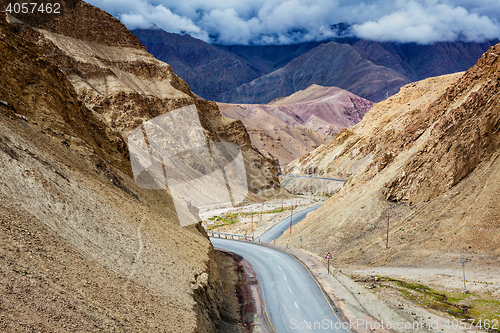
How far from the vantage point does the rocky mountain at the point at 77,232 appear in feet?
30.7

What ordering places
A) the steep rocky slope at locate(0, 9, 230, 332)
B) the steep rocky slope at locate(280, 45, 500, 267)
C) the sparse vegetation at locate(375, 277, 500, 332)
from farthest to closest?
1. the steep rocky slope at locate(280, 45, 500, 267)
2. the sparse vegetation at locate(375, 277, 500, 332)
3. the steep rocky slope at locate(0, 9, 230, 332)

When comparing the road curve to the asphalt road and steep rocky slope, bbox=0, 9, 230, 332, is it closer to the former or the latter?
steep rocky slope, bbox=0, 9, 230, 332

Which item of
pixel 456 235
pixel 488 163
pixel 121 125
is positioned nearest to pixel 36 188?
pixel 456 235

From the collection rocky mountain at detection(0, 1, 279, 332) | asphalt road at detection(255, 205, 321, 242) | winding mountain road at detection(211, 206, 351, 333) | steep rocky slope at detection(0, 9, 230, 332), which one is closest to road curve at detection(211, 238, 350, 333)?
winding mountain road at detection(211, 206, 351, 333)

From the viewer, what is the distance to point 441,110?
137 feet

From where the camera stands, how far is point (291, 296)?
2238 centimetres

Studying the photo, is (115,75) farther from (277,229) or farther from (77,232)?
(77,232)

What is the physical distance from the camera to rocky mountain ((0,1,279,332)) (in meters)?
9.34

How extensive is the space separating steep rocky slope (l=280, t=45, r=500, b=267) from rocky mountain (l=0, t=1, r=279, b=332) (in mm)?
16001

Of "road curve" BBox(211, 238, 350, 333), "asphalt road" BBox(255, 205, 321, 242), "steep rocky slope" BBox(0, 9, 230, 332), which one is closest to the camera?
"steep rocky slope" BBox(0, 9, 230, 332)

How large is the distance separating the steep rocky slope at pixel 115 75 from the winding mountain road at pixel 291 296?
1997 inches

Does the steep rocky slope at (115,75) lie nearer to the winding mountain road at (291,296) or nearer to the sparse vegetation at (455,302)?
the winding mountain road at (291,296)

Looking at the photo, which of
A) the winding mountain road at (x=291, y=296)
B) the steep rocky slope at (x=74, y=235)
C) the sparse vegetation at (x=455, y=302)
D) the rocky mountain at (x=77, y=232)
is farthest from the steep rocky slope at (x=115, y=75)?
the sparse vegetation at (x=455, y=302)

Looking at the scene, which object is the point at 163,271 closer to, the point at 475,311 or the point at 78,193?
the point at 78,193
